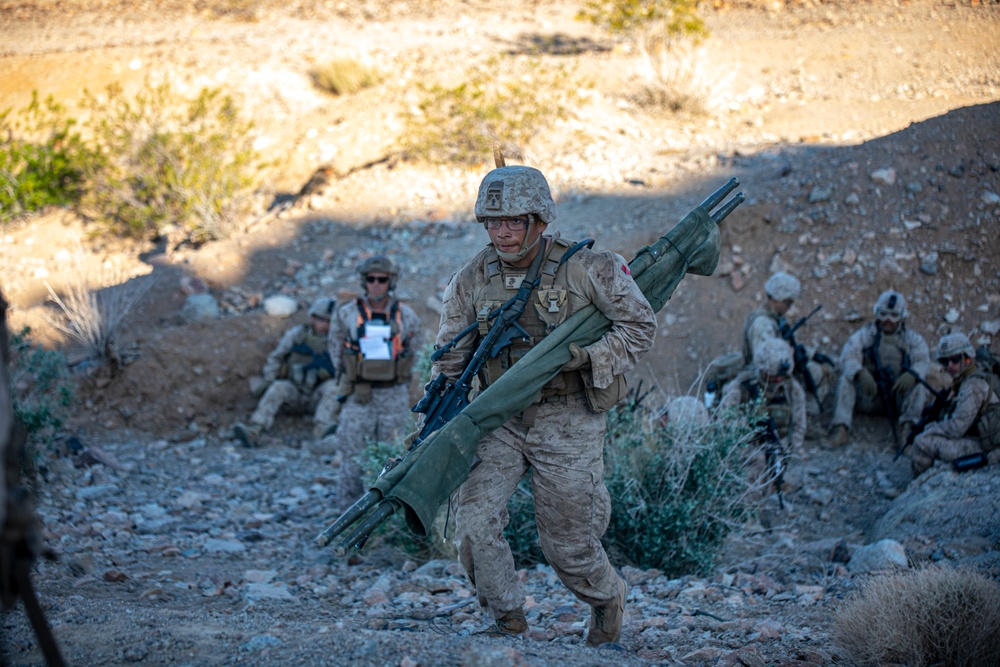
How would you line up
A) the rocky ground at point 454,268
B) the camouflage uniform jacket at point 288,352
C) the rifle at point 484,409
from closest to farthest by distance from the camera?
the rifle at point 484,409
the rocky ground at point 454,268
the camouflage uniform jacket at point 288,352

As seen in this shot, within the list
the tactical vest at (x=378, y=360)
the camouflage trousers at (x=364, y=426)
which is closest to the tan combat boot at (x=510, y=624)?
the camouflage trousers at (x=364, y=426)

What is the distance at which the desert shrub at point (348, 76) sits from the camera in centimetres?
1481

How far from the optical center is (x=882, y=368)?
7688 mm

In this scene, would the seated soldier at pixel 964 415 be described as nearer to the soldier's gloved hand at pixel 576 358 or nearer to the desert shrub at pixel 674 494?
Answer: the desert shrub at pixel 674 494

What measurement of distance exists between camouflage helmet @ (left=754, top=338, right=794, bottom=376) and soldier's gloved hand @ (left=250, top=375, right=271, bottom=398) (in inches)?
200

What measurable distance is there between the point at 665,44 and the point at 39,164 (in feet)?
33.8

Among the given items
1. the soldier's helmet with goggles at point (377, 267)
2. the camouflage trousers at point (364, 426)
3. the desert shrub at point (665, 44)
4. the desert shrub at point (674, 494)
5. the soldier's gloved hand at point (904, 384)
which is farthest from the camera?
the desert shrub at point (665, 44)

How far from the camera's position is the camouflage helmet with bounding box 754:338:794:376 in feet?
20.8

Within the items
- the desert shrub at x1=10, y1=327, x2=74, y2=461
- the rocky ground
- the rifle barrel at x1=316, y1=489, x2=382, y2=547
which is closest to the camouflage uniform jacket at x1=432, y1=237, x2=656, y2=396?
the rifle barrel at x1=316, y1=489, x2=382, y2=547

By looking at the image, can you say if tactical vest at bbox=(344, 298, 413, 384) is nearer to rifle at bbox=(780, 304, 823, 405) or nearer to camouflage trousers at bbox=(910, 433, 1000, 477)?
rifle at bbox=(780, 304, 823, 405)

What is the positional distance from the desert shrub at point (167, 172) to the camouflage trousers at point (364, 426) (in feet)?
20.8

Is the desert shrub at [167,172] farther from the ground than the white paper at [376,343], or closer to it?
farther from the ground

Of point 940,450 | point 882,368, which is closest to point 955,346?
point 940,450

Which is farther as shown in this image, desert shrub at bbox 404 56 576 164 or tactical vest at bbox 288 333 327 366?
desert shrub at bbox 404 56 576 164
